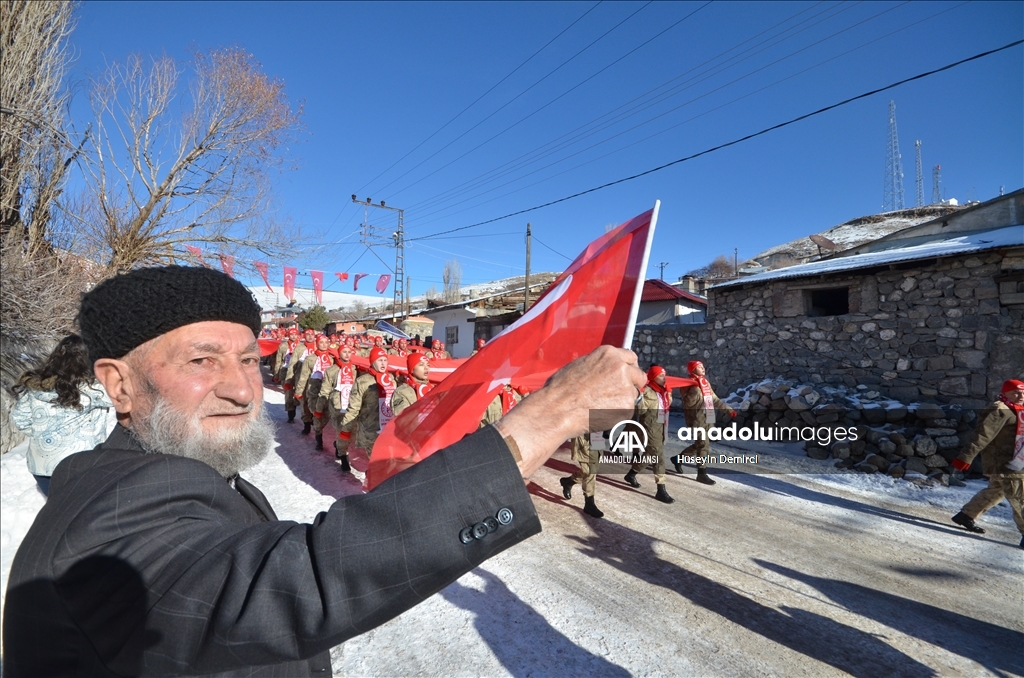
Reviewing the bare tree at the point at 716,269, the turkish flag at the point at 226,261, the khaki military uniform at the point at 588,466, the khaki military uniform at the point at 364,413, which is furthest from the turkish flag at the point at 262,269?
the bare tree at the point at 716,269

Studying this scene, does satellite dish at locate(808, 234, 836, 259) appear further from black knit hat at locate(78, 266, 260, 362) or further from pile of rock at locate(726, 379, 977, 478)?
black knit hat at locate(78, 266, 260, 362)

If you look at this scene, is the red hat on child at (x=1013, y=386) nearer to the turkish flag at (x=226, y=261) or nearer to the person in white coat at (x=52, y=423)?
the person in white coat at (x=52, y=423)

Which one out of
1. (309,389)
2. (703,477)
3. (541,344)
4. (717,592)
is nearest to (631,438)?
(703,477)

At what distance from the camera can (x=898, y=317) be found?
9312mm

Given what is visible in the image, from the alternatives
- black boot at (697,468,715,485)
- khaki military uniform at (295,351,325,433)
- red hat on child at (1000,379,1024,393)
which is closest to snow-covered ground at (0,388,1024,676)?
black boot at (697,468,715,485)

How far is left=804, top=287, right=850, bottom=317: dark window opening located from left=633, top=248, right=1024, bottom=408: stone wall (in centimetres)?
5

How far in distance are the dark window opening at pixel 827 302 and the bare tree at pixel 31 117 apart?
13464 millimetres

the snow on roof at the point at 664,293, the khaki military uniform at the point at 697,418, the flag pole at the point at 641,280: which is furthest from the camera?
the snow on roof at the point at 664,293

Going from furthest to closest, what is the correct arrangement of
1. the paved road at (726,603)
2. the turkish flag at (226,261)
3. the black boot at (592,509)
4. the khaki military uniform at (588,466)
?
the turkish flag at (226,261) < the khaki military uniform at (588,466) < the black boot at (592,509) < the paved road at (726,603)

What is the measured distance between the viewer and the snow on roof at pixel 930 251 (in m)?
8.26

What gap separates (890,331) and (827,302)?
213 cm

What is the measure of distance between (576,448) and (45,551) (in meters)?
6.25

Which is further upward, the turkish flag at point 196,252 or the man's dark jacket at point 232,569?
the turkish flag at point 196,252

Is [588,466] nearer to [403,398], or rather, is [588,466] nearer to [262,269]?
[403,398]
